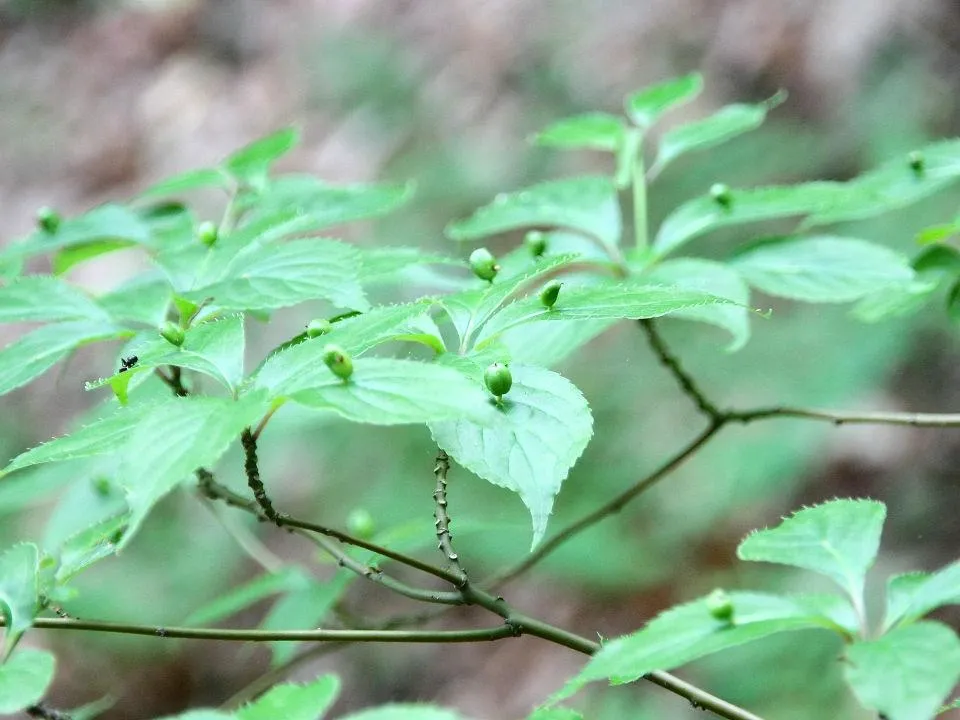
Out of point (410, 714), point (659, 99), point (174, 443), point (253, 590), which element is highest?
point (659, 99)

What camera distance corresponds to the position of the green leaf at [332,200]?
0.99 m

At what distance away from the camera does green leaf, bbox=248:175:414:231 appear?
99 centimetres

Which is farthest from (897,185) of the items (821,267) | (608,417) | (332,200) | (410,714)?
(608,417)

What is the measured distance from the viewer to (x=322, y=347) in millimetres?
607

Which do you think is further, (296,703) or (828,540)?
(828,540)

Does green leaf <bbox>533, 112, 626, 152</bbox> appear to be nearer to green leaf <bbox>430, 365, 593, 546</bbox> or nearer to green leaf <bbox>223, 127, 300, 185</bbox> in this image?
green leaf <bbox>223, 127, 300, 185</bbox>

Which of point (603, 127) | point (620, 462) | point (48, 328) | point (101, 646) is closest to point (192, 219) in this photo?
point (48, 328)

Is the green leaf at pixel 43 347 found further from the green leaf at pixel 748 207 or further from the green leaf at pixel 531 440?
the green leaf at pixel 748 207

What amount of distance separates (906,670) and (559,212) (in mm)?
747

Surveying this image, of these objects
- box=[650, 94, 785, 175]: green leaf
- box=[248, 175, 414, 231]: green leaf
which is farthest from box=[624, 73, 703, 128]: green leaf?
box=[248, 175, 414, 231]: green leaf

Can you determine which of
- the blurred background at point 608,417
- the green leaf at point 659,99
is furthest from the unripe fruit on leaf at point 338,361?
the blurred background at point 608,417

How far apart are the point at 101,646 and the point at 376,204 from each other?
2.33 meters

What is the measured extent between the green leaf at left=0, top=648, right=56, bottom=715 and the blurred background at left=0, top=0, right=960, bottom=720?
0.66 meters

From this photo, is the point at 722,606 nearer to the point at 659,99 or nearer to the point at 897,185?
the point at 897,185
